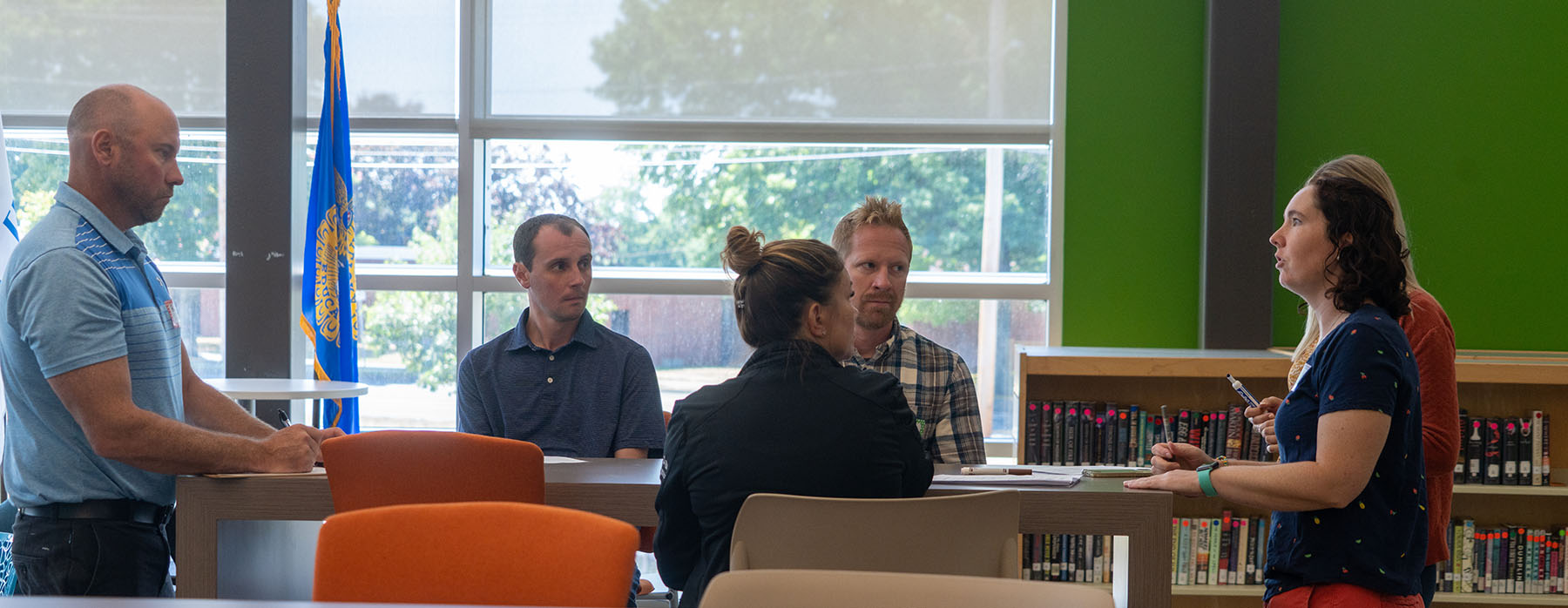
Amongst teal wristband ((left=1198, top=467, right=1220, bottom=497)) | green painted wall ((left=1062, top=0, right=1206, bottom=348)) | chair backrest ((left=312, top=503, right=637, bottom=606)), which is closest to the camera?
chair backrest ((left=312, top=503, right=637, bottom=606))

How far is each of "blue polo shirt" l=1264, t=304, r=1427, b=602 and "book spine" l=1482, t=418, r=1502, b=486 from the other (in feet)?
7.60

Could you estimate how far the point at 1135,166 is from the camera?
4.64 meters

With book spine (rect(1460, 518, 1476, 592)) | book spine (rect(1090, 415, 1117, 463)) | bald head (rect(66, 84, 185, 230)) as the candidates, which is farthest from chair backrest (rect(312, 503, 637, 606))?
book spine (rect(1460, 518, 1476, 592))

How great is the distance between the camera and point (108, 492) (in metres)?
2.13

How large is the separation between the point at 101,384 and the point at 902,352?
1724 millimetres

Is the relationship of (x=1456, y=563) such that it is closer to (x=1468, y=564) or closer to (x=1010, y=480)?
(x=1468, y=564)

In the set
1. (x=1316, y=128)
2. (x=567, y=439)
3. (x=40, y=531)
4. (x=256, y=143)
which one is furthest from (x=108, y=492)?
(x=1316, y=128)

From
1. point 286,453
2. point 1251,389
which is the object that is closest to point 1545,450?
point 1251,389

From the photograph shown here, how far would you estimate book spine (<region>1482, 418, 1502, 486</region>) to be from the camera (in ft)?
12.6

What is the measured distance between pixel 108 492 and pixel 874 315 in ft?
5.61

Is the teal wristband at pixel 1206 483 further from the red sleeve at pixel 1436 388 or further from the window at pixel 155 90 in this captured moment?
the window at pixel 155 90

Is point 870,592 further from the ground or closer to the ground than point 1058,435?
further from the ground

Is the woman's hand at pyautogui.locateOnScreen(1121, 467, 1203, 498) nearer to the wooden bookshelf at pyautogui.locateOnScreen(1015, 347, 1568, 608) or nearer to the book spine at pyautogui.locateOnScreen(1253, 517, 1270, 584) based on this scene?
the wooden bookshelf at pyautogui.locateOnScreen(1015, 347, 1568, 608)

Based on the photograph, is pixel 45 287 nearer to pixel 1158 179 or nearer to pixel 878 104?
pixel 878 104
